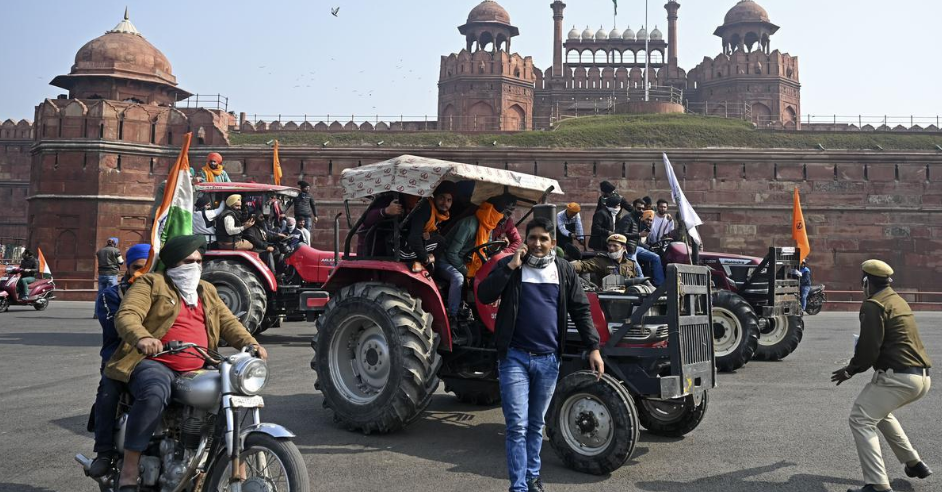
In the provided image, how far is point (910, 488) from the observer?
4.92 meters

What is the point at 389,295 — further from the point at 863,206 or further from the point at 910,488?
the point at 863,206

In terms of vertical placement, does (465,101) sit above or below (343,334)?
above

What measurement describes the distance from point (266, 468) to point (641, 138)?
94.0 feet

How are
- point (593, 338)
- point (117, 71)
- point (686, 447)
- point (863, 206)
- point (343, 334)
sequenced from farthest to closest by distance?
point (117, 71) < point (863, 206) < point (343, 334) < point (686, 447) < point (593, 338)

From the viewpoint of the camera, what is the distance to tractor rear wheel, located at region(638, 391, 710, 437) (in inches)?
235

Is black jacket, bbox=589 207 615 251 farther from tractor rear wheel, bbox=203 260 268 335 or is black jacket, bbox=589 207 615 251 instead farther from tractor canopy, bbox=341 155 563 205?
tractor rear wheel, bbox=203 260 268 335

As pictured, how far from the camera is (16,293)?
18.7 metres

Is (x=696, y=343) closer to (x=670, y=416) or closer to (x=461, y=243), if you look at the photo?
(x=670, y=416)

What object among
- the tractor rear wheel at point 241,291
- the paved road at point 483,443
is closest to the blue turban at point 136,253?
the paved road at point 483,443

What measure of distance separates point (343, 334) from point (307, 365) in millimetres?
3568

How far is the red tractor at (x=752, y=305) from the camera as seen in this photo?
10.1m

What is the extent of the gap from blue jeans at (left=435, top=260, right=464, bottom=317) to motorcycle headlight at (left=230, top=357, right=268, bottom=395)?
9.17 feet

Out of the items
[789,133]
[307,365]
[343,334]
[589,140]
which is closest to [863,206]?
[789,133]

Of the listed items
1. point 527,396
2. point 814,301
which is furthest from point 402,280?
point 814,301
